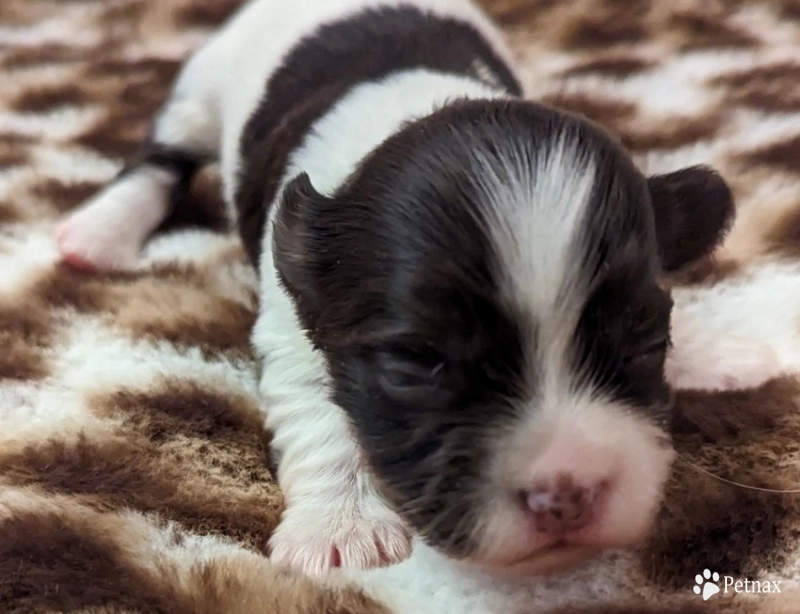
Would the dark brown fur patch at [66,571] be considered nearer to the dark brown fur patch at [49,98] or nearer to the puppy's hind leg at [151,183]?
the puppy's hind leg at [151,183]

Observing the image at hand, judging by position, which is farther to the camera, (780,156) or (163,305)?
(780,156)

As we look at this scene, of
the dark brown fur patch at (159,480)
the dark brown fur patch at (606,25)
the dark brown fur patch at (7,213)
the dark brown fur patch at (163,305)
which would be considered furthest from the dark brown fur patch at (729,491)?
the dark brown fur patch at (606,25)

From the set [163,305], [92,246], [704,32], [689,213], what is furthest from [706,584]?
[704,32]

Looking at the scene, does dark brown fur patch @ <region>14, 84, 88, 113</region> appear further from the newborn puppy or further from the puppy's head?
the puppy's head

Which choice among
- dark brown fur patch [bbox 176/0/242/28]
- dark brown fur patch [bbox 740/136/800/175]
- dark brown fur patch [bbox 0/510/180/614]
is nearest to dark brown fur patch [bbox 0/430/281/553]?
dark brown fur patch [bbox 0/510/180/614]

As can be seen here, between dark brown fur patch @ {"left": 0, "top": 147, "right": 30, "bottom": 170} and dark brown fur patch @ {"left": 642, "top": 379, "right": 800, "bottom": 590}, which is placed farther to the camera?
dark brown fur patch @ {"left": 0, "top": 147, "right": 30, "bottom": 170}

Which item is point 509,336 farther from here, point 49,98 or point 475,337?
point 49,98
